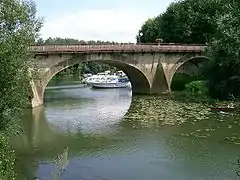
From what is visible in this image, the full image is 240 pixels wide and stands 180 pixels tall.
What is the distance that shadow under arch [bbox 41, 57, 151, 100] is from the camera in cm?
4538

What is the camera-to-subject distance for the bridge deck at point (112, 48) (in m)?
44.5

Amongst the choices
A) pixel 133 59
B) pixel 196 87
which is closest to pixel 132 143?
pixel 133 59

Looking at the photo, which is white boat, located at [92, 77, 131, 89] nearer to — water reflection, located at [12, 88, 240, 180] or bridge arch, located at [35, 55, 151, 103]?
bridge arch, located at [35, 55, 151, 103]

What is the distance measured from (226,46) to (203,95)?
44.8ft

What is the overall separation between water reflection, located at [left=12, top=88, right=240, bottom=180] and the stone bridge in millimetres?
4464

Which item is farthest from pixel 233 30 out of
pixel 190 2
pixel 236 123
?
pixel 190 2

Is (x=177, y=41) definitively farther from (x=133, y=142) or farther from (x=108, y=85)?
(x=133, y=142)

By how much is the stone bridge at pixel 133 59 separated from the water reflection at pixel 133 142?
4.46 m

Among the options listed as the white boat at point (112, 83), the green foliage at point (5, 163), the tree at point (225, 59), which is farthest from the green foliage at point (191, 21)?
the green foliage at point (5, 163)

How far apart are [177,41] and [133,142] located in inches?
1874

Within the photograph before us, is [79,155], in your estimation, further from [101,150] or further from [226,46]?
[226,46]

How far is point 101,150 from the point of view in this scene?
85.0ft

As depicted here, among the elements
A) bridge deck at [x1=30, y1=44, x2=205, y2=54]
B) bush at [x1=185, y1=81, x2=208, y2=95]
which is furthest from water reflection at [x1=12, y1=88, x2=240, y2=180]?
bush at [x1=185, y1=81, x2=208, y2=95]

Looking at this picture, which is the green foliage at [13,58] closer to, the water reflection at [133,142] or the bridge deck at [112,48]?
the water reflection at [133,142]
